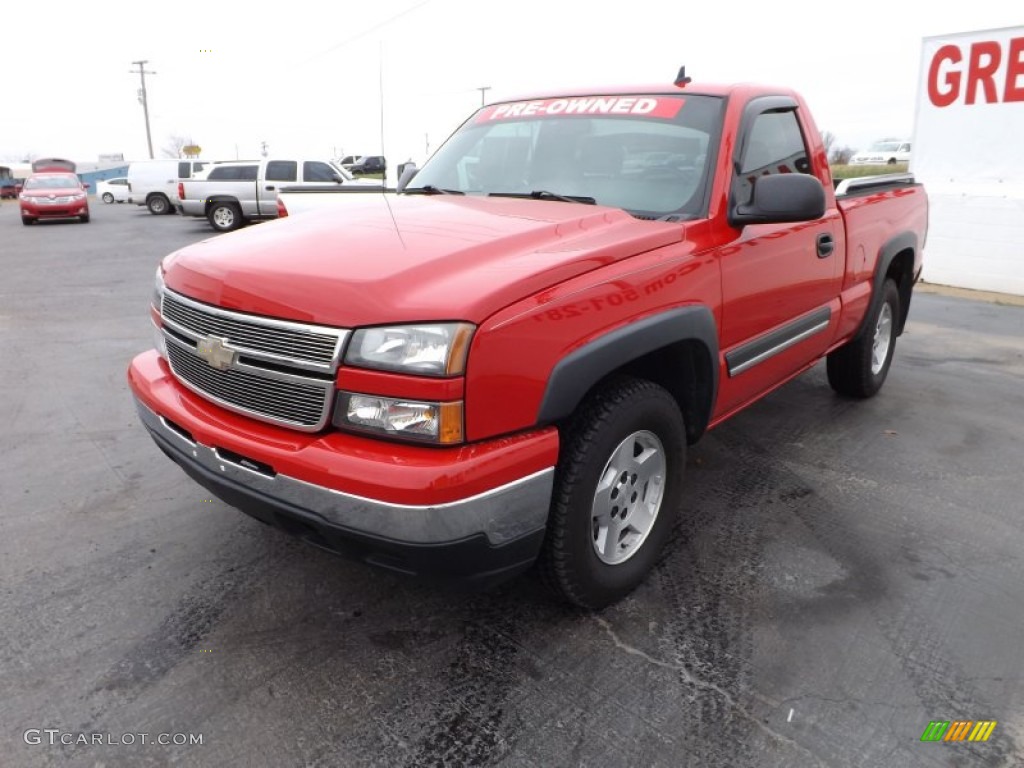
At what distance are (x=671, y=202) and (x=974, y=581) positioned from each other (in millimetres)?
1955

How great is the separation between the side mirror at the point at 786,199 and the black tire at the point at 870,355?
2151 mm

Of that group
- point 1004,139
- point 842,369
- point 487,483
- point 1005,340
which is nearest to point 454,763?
point 487,483

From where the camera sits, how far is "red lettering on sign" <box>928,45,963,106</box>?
9.84 m

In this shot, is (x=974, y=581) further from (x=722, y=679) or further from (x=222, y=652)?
(x=222, y=652)

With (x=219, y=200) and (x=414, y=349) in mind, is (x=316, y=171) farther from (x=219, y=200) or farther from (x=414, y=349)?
(x=414, y=349)

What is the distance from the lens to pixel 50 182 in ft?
73.9

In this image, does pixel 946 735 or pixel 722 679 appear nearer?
pixel 946 735

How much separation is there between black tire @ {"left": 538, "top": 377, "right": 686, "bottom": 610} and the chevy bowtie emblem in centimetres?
109

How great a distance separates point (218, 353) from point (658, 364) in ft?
5.21

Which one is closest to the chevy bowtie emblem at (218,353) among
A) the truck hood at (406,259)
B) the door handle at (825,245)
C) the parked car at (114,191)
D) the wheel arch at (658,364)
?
the truck hood at (406,259)

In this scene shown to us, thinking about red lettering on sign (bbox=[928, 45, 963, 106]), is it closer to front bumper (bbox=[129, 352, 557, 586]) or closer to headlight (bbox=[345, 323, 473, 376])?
front bumper (bbox=[129, 352, 557, 586])

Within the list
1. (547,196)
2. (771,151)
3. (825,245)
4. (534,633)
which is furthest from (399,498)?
(825,245)

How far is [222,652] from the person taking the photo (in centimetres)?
253

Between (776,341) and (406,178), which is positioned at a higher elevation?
(406,178)
